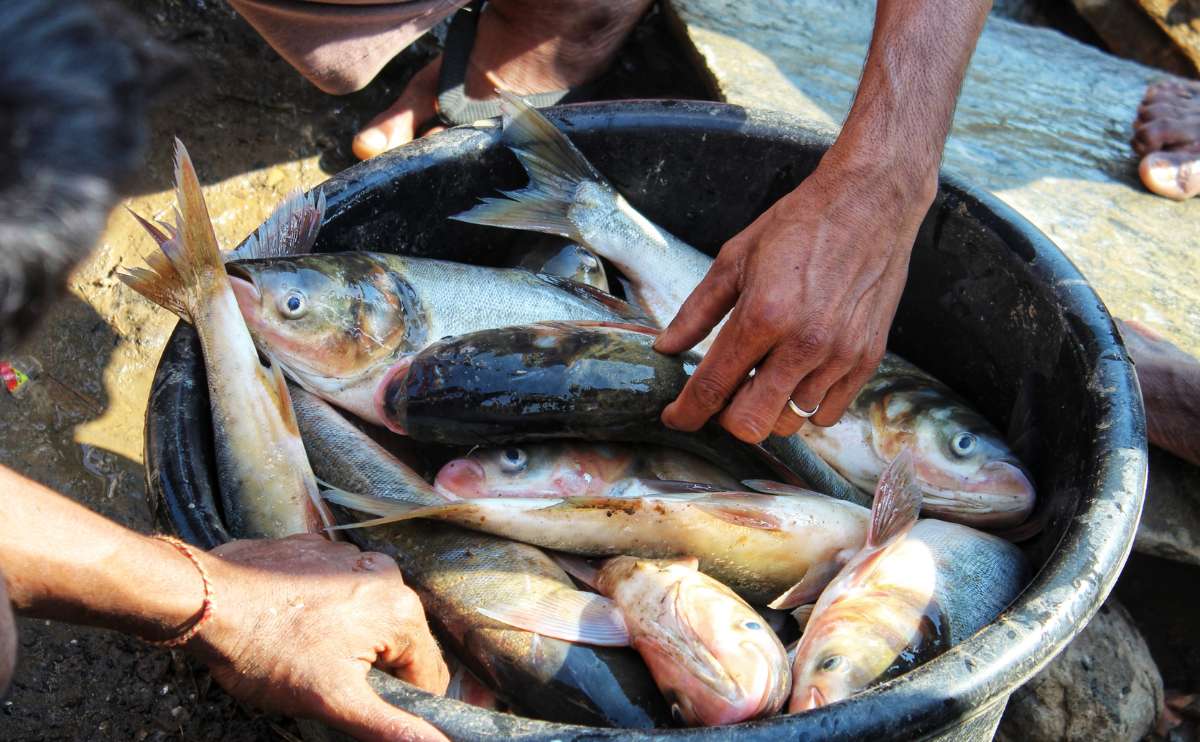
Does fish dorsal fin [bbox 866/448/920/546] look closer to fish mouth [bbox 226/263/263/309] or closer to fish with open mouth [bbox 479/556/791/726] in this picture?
fish with open mouth [bbox 479/556/791/726]

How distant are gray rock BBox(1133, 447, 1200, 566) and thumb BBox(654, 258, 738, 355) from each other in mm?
1597

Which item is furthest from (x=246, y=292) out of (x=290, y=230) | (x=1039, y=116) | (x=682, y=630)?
(x=1039, y=116)

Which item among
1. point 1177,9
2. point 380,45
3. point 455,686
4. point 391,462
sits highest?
point 1177,9

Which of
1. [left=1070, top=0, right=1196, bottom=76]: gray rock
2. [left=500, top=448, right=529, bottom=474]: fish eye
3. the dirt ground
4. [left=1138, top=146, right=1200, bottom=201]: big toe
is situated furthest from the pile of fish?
[left=1070, top=0, right=1196, bottom=76]: gray rock

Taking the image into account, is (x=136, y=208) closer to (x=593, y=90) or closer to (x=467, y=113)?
(x=467, y=113)

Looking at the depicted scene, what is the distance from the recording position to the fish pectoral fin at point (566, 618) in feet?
5.82

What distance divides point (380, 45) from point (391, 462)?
1.83 meters

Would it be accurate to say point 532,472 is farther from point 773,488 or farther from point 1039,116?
point 1039,116

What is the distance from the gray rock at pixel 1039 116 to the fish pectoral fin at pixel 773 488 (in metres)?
1.35

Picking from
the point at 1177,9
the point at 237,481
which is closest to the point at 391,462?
the point at 237,481

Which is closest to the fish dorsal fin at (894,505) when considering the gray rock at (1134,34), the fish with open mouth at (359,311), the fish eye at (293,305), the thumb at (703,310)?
the thumb at (703,310)

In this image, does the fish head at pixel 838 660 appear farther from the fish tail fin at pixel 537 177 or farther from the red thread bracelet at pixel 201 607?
the fish tail fin at pixel 537 177

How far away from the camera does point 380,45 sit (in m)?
3.37

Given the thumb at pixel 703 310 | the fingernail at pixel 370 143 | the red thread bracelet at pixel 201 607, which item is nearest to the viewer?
the red thread bracelet at pixel 201 607
